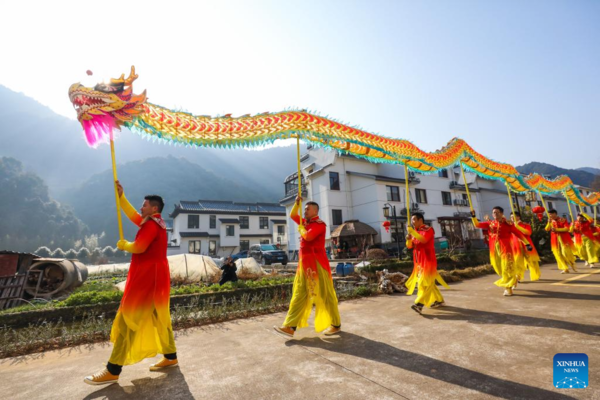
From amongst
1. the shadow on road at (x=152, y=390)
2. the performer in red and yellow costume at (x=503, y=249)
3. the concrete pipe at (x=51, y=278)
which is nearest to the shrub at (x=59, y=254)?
the concrete pipe at (x=51, y=278)

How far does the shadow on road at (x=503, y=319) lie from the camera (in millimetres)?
3592

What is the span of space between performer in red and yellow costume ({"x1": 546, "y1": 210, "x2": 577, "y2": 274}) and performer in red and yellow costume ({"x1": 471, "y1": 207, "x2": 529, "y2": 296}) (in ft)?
12.5

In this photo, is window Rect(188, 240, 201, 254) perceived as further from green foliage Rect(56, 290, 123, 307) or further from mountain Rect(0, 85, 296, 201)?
mountain Rect(0, 85, 296, 201)

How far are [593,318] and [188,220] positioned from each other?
33.9 m

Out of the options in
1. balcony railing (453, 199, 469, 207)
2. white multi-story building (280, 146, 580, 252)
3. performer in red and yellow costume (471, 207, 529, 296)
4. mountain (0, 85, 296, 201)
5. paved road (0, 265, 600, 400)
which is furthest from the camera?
mountain (0, 85, 296, 201)

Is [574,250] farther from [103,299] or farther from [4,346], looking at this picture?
[4,346]

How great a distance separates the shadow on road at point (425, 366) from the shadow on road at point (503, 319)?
1.83 m

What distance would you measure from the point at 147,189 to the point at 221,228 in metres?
Result: 59.9

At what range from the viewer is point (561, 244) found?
9461mm

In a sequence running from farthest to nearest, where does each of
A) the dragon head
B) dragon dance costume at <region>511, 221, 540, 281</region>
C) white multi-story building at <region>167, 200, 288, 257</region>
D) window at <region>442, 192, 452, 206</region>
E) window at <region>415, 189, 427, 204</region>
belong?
white multi-story building at <region>167, 200, 288, 257</region> → window at <region>442, 192, 452, 206</region> → window at <region>415, 189, 427, 204</region> → dragon dance costume at <region>511, 221, 540, 281</region> → the dragon head

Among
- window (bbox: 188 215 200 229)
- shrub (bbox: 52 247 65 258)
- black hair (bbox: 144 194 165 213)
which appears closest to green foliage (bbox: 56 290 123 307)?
black hair (bbox: 144 194 165 213)

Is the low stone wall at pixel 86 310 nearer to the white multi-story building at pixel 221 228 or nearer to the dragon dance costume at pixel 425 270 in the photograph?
the dragon dance costume at pixel 425 270

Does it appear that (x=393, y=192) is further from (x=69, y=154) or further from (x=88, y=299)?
(x=69, y=154)

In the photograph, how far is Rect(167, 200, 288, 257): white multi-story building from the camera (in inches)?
1276
